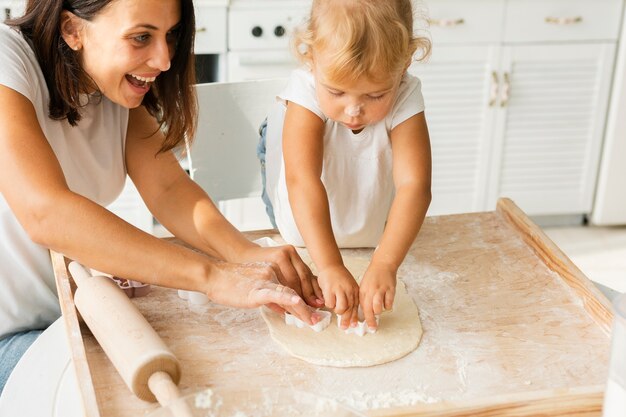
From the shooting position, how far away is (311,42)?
1.34 meters

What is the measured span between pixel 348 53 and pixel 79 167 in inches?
21.2

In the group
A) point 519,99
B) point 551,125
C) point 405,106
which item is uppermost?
point 405,106

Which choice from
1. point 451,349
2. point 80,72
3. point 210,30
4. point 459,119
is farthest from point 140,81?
point 459,119

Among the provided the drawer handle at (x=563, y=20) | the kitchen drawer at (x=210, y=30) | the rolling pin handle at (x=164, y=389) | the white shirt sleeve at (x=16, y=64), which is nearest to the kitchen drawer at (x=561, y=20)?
the drawer handle at (x=563, y=20)

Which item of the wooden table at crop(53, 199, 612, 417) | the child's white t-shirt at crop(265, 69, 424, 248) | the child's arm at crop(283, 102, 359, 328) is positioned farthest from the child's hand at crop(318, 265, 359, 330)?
the child's white t-shirt at crop(265, 69, 424, 248)

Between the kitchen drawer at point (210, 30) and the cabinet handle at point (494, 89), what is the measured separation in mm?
982

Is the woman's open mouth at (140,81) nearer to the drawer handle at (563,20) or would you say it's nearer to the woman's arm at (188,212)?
the woman's arm at (188,212)

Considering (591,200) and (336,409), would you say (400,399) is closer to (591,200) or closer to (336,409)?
(336,409)

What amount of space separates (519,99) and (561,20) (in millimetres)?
316

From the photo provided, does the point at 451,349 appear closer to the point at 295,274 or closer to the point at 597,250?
the point at 295,274

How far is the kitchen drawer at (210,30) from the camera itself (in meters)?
2.56

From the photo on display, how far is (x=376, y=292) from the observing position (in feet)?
3.78

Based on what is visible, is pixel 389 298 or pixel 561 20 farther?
pixel 561 20

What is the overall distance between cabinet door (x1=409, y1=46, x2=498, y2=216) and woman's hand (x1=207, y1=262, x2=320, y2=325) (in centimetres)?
175
